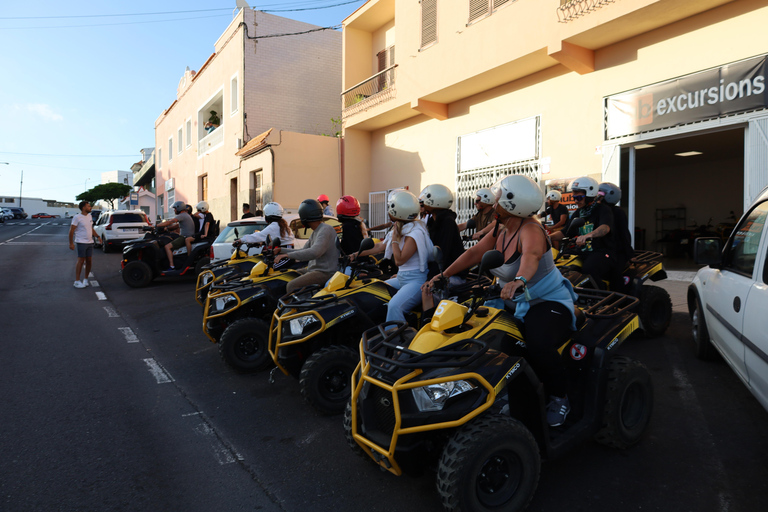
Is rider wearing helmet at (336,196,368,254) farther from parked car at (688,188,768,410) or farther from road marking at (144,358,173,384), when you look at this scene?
parked car at (688,188,768,410)

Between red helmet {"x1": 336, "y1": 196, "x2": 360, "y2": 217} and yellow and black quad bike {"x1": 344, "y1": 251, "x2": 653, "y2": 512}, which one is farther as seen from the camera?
red helmet {"x1": 336, "y1": 196, "x2": 360, "y2": 217}

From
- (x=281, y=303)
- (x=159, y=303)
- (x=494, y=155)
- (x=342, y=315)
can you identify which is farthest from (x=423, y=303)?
(x=494, y=155)

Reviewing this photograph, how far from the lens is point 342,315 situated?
437 cm

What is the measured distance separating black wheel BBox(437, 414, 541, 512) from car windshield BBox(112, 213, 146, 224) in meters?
20.3

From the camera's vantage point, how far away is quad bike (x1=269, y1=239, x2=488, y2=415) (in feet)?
13.9

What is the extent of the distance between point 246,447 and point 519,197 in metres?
2.59

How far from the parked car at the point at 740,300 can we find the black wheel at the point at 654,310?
0.83m

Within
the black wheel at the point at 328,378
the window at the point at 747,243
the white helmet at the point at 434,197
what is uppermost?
the white helmet at the point at 434,197

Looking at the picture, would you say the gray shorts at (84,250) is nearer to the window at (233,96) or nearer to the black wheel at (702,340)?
the black wheel at (702,340)

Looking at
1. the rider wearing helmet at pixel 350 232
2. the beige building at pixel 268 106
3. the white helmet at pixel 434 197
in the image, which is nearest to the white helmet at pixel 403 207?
the white helmet at pixel 434 197

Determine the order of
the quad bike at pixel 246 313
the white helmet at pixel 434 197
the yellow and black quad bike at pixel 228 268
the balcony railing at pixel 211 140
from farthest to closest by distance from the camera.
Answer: the balcony railing at pixel 211 140 → the yellow and black quad bike at pixel 228 268 → the quad bike at pixel 246 313 → the white helmet at pixel 434 197

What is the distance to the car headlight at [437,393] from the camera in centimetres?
263

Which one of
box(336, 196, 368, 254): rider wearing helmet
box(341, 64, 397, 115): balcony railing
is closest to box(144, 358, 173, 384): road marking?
box(336, 196, 368, 254): rider wearing helmet

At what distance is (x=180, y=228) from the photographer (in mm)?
12203
